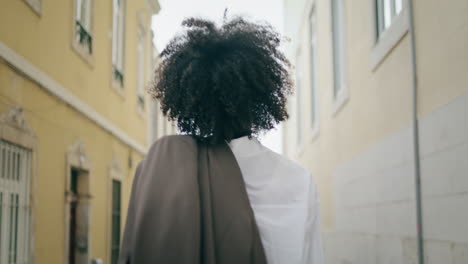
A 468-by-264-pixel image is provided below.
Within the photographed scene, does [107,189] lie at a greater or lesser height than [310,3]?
lesser

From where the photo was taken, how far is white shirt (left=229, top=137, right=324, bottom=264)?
2.18 metres

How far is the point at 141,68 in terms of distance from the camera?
45.5ft

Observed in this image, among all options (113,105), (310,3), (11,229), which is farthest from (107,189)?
(310,3)

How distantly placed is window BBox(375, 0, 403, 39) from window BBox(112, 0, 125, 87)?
18.2ft

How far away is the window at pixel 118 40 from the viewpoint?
10.9 meters

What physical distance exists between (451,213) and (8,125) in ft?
12.5

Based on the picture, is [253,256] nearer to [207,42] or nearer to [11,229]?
[207,42]

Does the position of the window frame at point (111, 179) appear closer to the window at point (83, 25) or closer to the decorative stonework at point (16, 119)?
the window at point (83, 25)

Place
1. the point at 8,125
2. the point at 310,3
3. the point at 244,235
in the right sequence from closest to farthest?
the point at 244,235, the point at 8,125, the point at 310,3

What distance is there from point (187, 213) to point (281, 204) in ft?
1.22

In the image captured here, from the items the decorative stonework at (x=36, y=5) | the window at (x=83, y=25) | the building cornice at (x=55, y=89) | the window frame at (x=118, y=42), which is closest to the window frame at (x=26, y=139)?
the building cornice at (x=55, y=89)

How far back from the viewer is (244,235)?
208 centimetres

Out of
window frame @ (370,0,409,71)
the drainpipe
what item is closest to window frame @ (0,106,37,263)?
window frame @ (370,0,409,71)

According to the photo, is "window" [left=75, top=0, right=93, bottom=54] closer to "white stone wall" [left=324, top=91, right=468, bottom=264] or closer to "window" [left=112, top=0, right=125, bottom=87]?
"window" [left=112, top=0, right=125, bottom=87]
